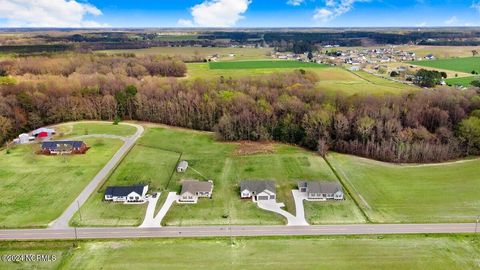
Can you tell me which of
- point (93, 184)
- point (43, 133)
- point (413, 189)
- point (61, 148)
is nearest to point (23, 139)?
point (43, 133)

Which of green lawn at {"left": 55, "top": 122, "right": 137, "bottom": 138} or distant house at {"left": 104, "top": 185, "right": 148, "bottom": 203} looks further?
green lawn at {"left": 55, "top": 122, "right": 137, "bottom": 138}

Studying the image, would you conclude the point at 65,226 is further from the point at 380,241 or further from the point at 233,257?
the point at 380,241

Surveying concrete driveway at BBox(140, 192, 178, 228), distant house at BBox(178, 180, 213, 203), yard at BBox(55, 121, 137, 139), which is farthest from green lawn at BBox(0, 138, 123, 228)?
→ distant house at BBox(178, 180, 213, 203)

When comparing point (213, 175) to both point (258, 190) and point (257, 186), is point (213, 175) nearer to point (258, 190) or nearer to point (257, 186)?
point (257, 186)

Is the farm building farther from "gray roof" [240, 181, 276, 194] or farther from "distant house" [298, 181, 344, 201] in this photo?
"distant house" [298, 181, 344, 201]

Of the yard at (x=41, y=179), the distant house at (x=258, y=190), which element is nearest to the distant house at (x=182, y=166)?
the distant house at (x=258, y=190)

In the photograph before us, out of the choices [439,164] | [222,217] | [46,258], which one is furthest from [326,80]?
[46,258]

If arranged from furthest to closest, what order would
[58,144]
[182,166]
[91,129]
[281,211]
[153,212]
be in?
[91,129]
[58,144]
[182,166]
[281,211]
[153,212]
